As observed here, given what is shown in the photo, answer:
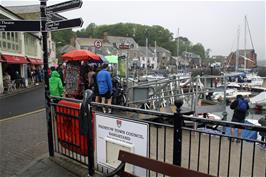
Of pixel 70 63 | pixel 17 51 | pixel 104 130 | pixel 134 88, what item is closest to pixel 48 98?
pixel 104 130

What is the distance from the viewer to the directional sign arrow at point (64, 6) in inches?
184

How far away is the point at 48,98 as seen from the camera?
5148 mm

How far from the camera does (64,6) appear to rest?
4867 mm

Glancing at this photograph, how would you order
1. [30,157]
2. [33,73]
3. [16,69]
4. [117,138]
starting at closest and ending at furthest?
[117,138] → [30,157] → [16,69] → [33,73]

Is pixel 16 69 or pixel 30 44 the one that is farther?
pixel 30 44

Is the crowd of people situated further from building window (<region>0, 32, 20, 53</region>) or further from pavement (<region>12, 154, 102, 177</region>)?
building window (<region>0, 32, 20, 53</region>)

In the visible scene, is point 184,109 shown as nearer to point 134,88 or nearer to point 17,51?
point 134,88

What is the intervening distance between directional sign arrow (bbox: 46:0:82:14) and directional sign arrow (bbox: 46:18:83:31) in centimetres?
25

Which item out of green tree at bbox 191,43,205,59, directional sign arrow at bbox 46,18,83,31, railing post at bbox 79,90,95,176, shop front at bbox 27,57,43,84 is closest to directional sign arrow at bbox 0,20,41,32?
directional sign arrow at bbox 46,18,83,31

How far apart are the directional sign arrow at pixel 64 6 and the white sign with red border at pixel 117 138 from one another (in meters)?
2.06

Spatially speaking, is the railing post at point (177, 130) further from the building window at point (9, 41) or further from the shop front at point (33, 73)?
the shop front at point (33, 73)

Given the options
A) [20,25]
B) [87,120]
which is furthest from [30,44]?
[87,120]

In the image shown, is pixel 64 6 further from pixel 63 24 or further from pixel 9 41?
pixel 9 41

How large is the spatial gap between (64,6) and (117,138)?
107 inches
